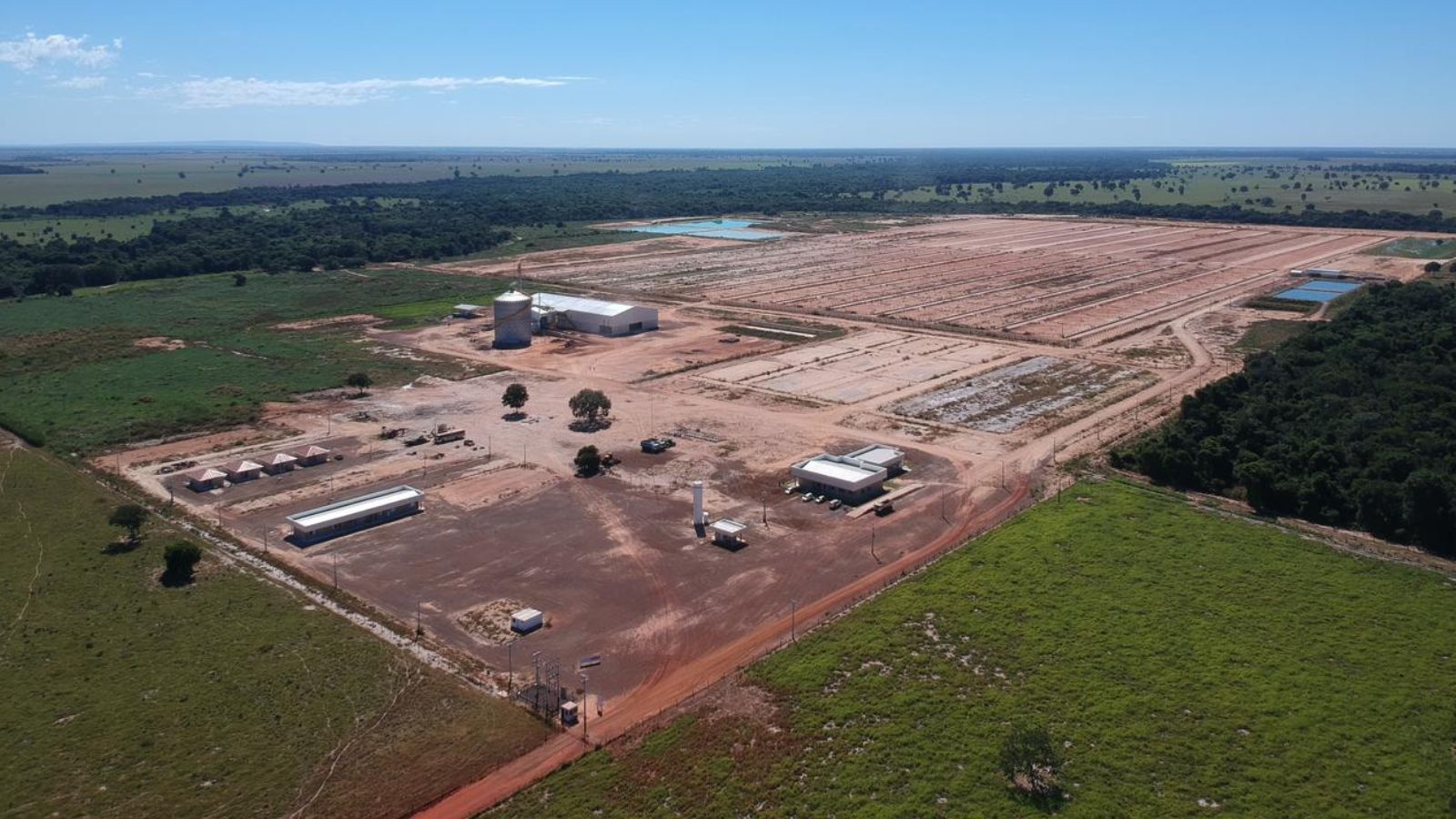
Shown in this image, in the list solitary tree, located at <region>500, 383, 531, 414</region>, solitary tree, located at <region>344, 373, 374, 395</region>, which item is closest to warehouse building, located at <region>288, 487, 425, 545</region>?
solitary tree, located at <region>500, 383, 531, 414</region>

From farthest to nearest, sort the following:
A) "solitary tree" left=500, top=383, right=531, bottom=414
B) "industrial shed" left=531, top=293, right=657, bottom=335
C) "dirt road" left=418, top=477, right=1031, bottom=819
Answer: "industrial shed" left=531, top=293, right=657, bottom=335
"solitary tree" left=500, top=383, right=531, bottom=414
"dirt road" left=418, top=477, right=1031, bottom=819

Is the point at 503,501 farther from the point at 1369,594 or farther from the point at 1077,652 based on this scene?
the point at 1369,594

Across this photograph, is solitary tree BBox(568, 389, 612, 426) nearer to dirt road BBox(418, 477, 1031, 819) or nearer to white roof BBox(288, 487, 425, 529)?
white roof BBox(288, 487, 425, 529)

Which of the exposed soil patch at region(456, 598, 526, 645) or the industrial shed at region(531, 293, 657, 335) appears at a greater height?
the industrial shed at region(531, 293, 657, 335)

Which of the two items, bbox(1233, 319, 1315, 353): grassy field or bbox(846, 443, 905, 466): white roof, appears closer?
bbox(846, 443, 905, 466): white roof

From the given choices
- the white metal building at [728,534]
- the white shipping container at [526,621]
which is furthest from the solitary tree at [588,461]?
the white shipping container at [526,621]

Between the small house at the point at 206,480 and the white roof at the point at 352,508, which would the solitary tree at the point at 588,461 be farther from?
the small house at the point at 206,480

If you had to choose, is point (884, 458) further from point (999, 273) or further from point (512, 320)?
point (999, 273)

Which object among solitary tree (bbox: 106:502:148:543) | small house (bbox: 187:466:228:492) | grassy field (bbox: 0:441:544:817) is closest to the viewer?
grassy field (bbox: 0:441:544:817)
